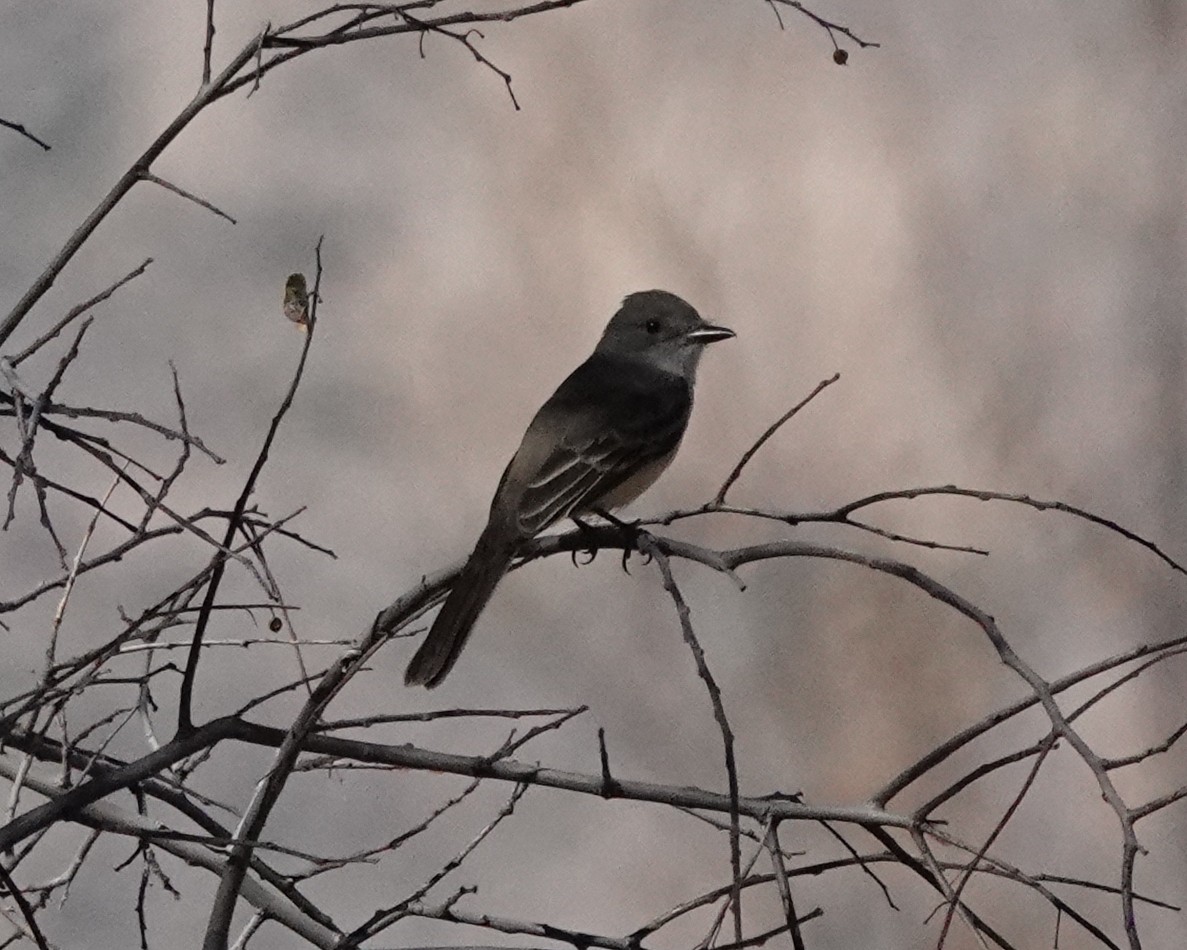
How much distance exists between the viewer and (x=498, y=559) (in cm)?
374

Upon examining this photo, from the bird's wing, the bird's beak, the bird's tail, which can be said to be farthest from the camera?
the bird's beak

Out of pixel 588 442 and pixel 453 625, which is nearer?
pixel 453 625

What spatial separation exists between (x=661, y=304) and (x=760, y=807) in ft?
8.50

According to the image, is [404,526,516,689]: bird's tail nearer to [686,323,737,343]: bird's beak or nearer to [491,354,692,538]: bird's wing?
[491,354,692,538]: bird's wing

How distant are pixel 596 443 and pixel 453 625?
86 cm

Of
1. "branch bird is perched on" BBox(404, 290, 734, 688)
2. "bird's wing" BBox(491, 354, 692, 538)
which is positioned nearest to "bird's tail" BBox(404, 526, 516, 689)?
"branch bird is perched on" BBox(404, 290, 734, 688)

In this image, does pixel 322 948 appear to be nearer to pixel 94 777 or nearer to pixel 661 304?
pixel 94 777

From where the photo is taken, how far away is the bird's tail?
357 cm

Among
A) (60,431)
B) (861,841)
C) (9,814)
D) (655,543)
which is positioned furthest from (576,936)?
(861,841)

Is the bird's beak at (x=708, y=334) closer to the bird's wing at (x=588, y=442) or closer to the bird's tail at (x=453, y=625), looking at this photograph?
the bird's wing at (x=588, y=442)

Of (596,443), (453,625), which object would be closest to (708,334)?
(596,443)

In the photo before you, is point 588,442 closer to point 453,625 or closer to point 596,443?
point 596,443

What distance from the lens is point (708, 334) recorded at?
4777 millimetres

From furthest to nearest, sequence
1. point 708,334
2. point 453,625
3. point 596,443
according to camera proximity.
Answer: point 708,334
point 596,443
point 453,625
